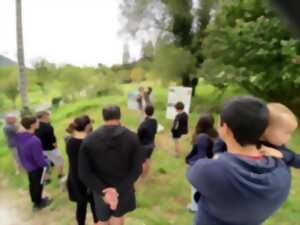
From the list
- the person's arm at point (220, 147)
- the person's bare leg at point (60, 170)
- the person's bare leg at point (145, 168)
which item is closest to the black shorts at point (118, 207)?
the person's arm at point (220, 147)

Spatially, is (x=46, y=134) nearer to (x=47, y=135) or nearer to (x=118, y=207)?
(x=47, y=135)

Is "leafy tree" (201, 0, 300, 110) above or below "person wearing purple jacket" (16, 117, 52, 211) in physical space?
above

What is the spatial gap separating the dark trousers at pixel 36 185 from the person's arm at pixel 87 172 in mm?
2405

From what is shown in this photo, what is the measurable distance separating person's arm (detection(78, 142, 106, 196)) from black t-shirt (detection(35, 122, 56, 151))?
3.27 metres

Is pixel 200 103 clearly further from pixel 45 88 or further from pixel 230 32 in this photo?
pixel 45 88

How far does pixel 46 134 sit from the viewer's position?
7.01m

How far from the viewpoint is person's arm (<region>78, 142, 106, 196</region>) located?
383 cm

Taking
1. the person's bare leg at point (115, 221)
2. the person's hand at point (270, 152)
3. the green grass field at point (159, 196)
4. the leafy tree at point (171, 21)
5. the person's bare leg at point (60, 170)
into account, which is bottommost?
the green grass field at point (159, 196)

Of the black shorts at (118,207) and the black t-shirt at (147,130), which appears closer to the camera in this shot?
the black shorts at (118,207)

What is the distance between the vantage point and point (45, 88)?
30.7 meters

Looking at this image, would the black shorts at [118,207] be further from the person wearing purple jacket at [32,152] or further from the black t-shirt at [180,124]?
the black t-shirt at [180,124]

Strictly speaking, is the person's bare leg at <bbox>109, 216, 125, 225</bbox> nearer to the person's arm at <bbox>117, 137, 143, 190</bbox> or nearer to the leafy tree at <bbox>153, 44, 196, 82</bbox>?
the person's arm at <bbox>117, 137, 143, 190</bbox>

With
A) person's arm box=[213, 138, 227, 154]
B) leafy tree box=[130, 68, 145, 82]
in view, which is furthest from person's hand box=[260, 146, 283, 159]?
leafy tree box=[130, 68, 145, 82]

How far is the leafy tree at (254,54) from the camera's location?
37.0 ft
